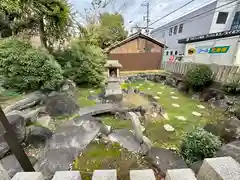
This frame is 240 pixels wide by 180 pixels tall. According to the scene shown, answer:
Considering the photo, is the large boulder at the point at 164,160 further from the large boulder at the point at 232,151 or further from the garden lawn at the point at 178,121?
the garden lawn at the point at 178,121

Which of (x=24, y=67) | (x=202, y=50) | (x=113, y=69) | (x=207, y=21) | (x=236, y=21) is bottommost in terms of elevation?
(x=113, y=69)

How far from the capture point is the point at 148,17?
20.2m

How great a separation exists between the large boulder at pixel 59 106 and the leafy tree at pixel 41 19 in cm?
386

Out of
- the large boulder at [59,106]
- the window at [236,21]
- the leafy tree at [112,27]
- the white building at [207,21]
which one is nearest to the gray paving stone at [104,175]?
the large boulder at [59,106]

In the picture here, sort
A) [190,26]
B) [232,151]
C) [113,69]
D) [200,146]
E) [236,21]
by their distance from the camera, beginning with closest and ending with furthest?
[232,151]
[200,146]
[113,69]
[236,21]
[190,26]

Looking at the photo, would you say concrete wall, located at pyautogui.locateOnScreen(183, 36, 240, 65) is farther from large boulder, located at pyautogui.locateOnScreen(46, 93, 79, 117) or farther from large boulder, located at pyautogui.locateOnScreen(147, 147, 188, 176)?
large boulder, located at pyautogui.locateOnScreen(46, 93, 79, 117)

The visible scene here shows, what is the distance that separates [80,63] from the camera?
715 cm

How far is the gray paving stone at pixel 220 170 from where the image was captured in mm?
637

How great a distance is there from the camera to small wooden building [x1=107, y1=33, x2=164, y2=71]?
11.3 metres

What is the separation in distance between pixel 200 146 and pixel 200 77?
4684 millimetres

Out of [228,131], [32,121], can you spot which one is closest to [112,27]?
[32,121]

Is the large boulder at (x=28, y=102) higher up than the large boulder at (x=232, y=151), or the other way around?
the large boulder at (x=232, y=151)

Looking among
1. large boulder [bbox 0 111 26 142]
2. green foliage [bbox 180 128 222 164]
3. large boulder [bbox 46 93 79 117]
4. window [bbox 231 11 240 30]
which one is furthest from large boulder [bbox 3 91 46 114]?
window [bbox 231 11 240 30]

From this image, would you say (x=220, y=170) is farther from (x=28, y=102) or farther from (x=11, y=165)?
(x=28, y=102)
